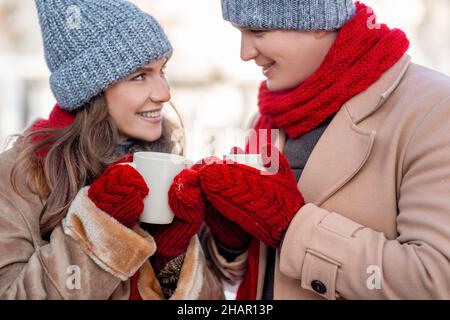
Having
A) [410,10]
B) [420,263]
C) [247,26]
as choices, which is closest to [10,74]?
[410,10]

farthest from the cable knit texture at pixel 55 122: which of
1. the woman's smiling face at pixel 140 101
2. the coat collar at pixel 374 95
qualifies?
the coat collar at pixel 374 95

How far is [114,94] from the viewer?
152cm

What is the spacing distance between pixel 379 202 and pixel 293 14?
576 mm

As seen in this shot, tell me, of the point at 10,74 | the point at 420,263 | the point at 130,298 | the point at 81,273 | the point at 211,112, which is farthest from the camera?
the point at 10,74

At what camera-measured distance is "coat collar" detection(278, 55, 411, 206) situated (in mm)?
1343

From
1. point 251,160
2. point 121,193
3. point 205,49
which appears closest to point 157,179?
point 121,193

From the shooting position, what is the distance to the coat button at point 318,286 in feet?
4.06

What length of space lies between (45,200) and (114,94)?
1.21 feet

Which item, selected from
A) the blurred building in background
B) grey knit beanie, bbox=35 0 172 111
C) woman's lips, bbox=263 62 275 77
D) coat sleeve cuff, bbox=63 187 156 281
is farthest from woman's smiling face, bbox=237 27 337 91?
the blurred building in background

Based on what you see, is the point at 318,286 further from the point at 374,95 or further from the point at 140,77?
the point at 140,77

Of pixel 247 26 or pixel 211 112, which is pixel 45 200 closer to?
pixel 247 26

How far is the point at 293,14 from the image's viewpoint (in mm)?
1439

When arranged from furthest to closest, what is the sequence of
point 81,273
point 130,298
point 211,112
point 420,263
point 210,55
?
point 210,55 < point 211,112 < point 130,298 < point 81,273 < point 420,263

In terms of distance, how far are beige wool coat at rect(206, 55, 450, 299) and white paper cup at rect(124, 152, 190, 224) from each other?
33cm
